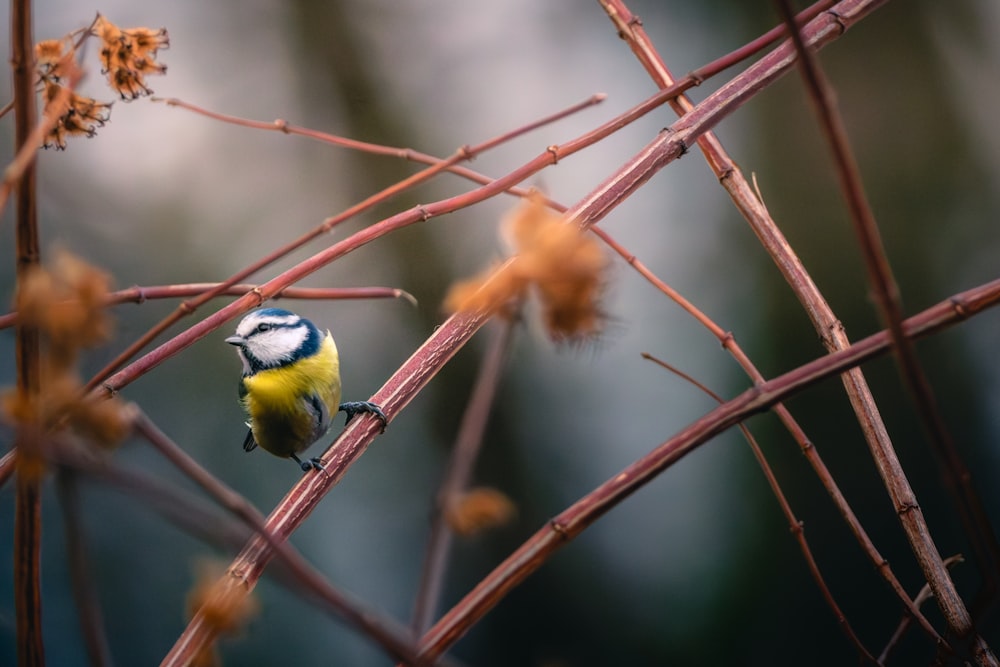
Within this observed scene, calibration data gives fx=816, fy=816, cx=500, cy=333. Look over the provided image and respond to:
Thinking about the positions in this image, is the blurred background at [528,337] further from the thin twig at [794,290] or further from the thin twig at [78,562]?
the thin twig at [78,562]

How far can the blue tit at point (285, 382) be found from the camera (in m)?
0.65

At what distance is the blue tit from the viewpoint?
2.12 feet

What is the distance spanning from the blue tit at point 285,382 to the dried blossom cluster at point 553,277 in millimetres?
482

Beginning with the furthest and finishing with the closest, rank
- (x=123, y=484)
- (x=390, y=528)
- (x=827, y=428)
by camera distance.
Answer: (x=390, y=528) → (x=827, y=428) → (x=123, y=484)

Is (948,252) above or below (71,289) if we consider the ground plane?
below

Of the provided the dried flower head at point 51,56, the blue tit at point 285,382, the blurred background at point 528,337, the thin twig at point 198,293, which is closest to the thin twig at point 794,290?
the thin twig at point 198,293

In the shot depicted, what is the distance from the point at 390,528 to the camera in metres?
1.03

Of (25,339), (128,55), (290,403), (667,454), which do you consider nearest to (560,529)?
(667,454)

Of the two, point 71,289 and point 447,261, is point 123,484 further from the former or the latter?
point 447,261

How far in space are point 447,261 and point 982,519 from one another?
87cm

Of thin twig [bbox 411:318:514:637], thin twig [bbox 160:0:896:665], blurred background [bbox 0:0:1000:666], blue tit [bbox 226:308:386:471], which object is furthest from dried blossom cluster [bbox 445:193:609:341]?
blurred background [bbox 0:0:1000:666]

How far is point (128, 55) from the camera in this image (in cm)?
31

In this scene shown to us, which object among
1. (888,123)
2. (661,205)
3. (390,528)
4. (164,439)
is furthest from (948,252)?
(164,439)

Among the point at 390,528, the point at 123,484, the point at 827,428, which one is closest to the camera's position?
the point at 123,484
